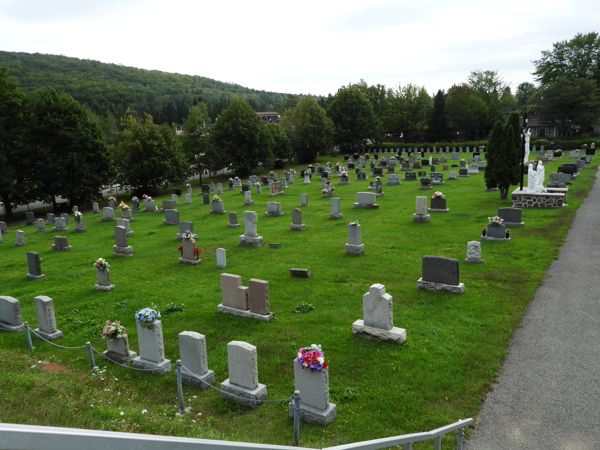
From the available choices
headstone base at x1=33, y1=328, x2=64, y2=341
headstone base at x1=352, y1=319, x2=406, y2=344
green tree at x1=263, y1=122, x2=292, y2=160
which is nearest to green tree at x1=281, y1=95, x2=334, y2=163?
green tree at x1=263, y1=122, x2=292, y2=160

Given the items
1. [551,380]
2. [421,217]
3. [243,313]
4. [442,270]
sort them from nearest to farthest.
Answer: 1. [551,380]
2. [243,313]
3. [442,270]
4. [421,217]

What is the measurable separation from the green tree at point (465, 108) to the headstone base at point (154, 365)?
73.9 meters

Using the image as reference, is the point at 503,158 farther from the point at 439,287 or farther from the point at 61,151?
the point at 61,151

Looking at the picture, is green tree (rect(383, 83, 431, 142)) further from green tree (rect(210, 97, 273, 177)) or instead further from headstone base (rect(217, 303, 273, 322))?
headstone base (rect(217, 303, 273, 322))

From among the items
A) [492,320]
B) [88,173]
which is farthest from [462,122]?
[492,320]

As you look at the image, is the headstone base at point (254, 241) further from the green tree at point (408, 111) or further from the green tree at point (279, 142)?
the green tree at point (408, 111)

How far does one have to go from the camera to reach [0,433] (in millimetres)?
1932

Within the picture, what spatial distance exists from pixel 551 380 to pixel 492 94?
8451cm

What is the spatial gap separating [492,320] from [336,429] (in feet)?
17.5

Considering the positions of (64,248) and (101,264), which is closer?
(101,264)

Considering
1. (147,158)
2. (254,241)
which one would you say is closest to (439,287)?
(254,241)

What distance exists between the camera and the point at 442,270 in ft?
39.1

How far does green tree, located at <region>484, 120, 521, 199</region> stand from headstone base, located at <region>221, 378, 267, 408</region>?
70.9 feet

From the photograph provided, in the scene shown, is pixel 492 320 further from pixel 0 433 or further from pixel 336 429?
pixel 0 433
